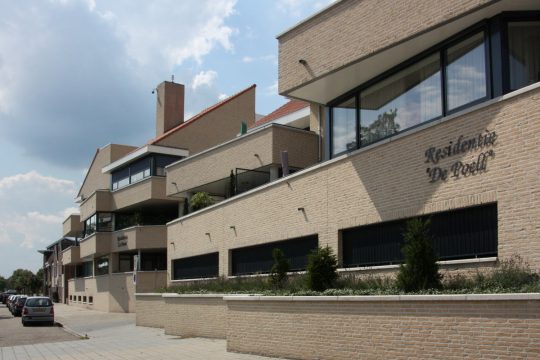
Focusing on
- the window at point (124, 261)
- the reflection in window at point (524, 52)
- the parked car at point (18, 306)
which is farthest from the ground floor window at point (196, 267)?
the parked car at point (18, 306)

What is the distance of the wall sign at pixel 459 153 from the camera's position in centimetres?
1221

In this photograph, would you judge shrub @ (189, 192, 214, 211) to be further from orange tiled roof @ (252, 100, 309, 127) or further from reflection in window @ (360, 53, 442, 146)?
reflection in window @ (360, 53, 442, 146)

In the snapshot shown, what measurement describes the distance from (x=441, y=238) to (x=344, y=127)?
5.75 metres

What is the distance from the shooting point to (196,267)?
86.6 ft

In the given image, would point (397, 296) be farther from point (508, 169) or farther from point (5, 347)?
point (5, 347)

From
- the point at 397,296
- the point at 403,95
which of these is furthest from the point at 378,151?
the point at 397,296

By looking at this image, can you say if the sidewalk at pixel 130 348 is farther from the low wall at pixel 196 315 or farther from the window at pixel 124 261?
the window at pixel 124 261

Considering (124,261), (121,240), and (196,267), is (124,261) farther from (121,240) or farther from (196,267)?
(196,267)

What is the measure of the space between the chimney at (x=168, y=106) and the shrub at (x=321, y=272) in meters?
31.2

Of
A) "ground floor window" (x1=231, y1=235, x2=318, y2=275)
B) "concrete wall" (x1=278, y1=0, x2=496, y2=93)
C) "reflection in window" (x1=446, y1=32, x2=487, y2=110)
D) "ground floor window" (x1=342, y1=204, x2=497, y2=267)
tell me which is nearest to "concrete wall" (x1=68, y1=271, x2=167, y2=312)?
"ground floor window" (x1=231, y1=235, x2=318, y2=275)

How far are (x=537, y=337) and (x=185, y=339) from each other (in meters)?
13.5

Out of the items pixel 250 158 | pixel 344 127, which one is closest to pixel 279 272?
pixel 344 127

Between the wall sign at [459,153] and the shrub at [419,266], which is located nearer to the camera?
the shrub at [419,266]

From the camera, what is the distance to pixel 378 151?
15117 millimetres
